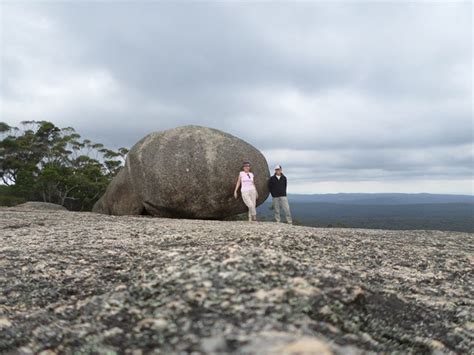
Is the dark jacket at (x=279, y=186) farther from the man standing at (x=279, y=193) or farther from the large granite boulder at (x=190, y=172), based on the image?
the large granite boulder at (x=190, y=172)

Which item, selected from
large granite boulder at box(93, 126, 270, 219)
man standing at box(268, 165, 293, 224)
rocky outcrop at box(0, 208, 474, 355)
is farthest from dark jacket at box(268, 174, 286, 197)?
rocky outcrop at box(0, 208, 474, 355)

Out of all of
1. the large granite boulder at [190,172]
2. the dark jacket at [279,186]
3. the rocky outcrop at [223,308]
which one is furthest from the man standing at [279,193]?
the rocky outcrop at [223,308]

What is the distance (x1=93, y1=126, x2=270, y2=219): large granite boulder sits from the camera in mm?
21266

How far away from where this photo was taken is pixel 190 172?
21.2 meters

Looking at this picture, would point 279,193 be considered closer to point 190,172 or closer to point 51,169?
point 190,172

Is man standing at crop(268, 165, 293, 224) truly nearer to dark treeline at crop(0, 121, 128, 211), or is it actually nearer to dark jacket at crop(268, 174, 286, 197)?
dark jacket at crop(268, 174, 286, 197)

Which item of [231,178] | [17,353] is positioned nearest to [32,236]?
[17,353]

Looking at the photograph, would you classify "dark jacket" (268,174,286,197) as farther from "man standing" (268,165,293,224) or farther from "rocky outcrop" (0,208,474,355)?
"rocky outcrop" (0,208,474,355)

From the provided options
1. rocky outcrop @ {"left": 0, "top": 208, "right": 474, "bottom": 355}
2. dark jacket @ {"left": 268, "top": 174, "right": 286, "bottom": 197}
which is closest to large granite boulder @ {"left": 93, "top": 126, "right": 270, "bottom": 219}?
dark jacket @ {"left": 268, "top": 174, "right": 286, "bottom": 197}

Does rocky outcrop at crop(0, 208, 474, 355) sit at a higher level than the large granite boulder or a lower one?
lower

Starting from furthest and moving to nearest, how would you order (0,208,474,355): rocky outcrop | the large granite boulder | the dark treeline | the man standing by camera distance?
the dark treeline
the large granite boulder
the man standing
(0,208,474,355): rocky outcrop

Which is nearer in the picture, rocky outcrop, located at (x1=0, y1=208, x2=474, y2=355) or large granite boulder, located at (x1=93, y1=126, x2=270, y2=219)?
rocky outcrop, located at (x1=0, y1=208, x2=474, y2=355)

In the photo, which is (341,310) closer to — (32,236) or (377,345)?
(377,345)

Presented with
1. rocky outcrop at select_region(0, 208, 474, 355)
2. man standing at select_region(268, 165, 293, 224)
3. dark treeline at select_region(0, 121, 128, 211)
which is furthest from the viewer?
dark treeline at select_region(0, 121, 128, 211)
